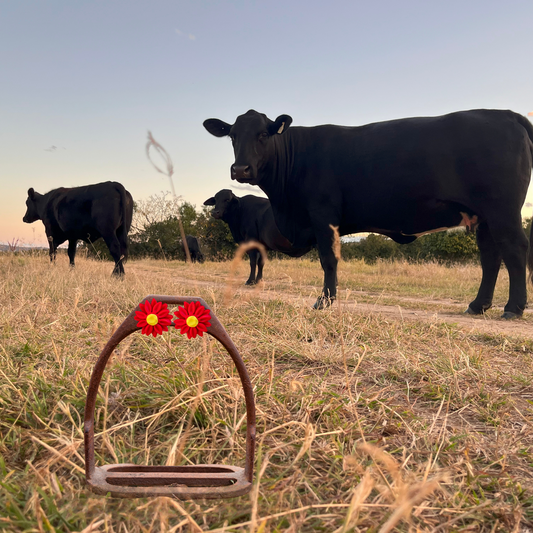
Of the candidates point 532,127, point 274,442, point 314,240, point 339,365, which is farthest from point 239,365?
point 532,127

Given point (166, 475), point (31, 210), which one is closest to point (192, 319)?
point (166, 475)

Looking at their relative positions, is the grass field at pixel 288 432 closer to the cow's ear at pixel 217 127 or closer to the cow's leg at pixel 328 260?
the cow's leg at pixel 328 260

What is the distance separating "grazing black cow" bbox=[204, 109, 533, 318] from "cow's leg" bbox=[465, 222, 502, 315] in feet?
0.04

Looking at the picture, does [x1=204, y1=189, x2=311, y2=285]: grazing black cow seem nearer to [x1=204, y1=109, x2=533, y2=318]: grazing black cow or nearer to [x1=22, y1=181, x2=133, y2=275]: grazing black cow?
[x1=22, y1=181, x2=133, y2=275]: grazing black cow

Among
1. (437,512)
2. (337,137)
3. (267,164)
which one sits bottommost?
(437,512)

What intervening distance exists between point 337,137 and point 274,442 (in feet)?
15.9

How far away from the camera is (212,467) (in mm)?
1234

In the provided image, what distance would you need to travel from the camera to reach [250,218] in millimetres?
9898

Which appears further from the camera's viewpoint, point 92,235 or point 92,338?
point 92,235

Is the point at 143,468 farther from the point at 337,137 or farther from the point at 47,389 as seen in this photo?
the point at 337,137

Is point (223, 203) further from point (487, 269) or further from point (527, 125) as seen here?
point (527, 125)

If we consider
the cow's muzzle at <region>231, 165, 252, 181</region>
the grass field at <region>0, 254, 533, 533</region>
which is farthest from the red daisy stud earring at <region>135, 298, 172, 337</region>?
the cow's muzzle at <region>231, 165, 252, 181</region>

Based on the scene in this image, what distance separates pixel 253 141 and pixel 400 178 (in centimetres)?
192

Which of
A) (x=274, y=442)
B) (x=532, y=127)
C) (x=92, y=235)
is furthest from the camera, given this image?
(x=92, y=235)
